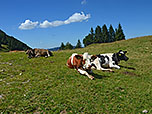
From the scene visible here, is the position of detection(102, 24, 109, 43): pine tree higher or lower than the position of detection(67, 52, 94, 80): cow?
higher

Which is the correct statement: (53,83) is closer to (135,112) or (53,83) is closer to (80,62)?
(80,62)

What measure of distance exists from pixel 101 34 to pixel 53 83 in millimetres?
106032

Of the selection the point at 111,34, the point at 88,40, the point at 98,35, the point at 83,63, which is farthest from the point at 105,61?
the point at 88,40

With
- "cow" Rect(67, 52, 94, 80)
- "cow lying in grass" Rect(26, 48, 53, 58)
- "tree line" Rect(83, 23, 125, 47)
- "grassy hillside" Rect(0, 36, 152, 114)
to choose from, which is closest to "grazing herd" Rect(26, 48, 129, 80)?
"cow" Rect(67, 52, 94, 80)

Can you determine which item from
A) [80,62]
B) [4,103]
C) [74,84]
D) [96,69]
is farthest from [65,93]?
[96,69]

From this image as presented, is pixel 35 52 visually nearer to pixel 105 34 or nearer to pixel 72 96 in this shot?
pixel 72 96

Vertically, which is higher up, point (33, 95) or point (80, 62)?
point (80, 62)

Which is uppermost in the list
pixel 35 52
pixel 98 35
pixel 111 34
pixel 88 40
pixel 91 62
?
pixel 98 35

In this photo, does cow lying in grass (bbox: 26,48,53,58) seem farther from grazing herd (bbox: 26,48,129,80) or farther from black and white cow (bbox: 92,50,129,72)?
black and white cow (bbox: 92,50,129,72)

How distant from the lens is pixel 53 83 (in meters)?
8.32

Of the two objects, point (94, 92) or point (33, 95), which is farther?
point (94, 92)

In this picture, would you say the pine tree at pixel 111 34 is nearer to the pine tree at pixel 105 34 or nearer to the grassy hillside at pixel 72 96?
the pine tree at pixel 105 34

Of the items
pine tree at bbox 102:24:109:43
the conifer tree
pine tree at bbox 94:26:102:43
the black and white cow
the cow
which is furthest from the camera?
the conifer tree

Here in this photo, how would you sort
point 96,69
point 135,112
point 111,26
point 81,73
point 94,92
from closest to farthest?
point 135,112, point 94,92, point 81,73, point 96,69, point 111,26
